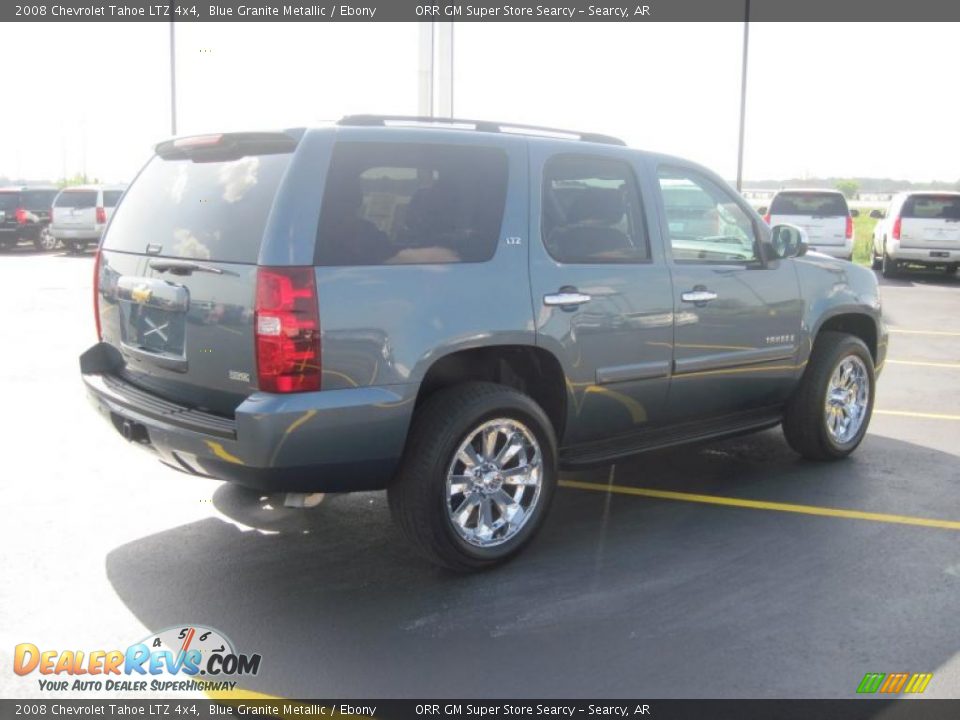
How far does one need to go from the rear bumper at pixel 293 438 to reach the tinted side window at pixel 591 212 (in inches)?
47.9

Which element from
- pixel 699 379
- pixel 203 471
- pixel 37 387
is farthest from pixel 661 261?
pixel 37 387

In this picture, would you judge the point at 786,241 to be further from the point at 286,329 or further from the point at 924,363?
the point at 924,363

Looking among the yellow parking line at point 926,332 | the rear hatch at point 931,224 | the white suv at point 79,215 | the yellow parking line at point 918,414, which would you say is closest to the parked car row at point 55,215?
the white suv at point 79,215

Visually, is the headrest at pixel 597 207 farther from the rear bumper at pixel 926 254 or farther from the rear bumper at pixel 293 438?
the rear bumper at pixel 926 254

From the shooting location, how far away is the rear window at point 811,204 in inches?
788

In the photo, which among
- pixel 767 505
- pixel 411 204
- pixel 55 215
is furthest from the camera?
pixel 55 215

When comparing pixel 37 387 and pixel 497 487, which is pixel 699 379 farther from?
pixel 37 387

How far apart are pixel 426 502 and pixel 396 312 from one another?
32.6 inches

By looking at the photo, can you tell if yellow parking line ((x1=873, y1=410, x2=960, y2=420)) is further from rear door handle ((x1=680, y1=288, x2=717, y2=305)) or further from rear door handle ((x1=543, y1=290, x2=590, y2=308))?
rear door handle ((x1=543, y1=290, x2=590, y2=308))

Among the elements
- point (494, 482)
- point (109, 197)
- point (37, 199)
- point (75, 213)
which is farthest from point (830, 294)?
point (37, 199)

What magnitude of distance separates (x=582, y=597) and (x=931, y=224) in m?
18.2

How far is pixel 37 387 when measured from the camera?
8617 mm

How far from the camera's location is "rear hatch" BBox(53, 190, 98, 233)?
26.4 meters

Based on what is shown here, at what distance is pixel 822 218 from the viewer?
19969 mm
